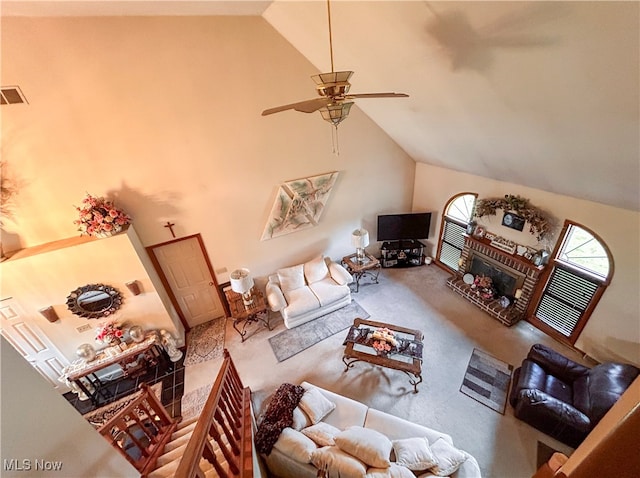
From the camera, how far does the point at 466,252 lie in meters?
5.71

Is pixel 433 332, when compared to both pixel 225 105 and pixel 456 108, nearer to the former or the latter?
pixel 456 108

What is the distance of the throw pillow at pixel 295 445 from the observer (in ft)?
8.66

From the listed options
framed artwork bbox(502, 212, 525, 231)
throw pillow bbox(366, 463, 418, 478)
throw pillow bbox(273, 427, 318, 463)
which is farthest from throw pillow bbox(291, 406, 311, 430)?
framed artwork bbox(502, 212, 525, 231)

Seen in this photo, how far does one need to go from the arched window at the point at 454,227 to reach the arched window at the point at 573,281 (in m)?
1.62

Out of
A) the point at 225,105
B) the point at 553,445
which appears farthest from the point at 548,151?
the point at 225,105

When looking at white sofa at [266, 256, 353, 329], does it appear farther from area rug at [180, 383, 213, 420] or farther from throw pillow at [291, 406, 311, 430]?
throw pillow at [291, 406, 311, 430]

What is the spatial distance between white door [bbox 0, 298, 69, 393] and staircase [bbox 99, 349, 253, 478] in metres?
1.92

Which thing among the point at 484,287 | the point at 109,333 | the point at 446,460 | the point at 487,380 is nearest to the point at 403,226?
the point at 484,287

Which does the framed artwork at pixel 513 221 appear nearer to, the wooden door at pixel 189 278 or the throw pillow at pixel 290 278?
the throw pillow at pixel 290 278

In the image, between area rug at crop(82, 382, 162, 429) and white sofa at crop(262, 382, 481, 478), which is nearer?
white sofa at crop(262, 382, 481, 478)

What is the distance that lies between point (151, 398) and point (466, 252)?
585cm

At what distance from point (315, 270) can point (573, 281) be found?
432cm

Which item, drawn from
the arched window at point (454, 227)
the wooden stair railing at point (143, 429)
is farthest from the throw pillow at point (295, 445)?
the arched window at point (454, 227)

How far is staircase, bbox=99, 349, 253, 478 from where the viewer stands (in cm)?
189
